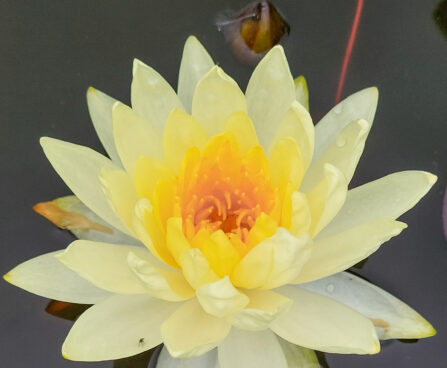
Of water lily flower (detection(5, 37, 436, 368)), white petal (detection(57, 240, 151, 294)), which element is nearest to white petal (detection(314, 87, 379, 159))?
water lily flower (detection(5, 37, 436, 368))

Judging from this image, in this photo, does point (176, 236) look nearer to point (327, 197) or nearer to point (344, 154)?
point (327, 197)

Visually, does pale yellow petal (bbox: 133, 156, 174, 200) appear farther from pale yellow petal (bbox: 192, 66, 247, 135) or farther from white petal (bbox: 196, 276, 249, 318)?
white petal (bbox: 196, 276, 249, 318)

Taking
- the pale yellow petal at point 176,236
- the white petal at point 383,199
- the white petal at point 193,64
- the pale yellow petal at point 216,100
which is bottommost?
the white petal at point 383,199

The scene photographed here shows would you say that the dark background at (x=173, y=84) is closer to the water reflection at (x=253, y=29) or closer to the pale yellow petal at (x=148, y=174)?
the water reflection at (x=253, y=29)

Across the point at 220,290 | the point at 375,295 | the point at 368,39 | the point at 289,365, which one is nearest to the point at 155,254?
the point at 220,290

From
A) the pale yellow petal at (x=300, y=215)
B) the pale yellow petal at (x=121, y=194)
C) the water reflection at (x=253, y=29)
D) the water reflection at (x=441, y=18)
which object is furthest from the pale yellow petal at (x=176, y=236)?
the water reflection at (x=441, y=18)

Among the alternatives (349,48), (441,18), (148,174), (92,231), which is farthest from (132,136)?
(441,18)
